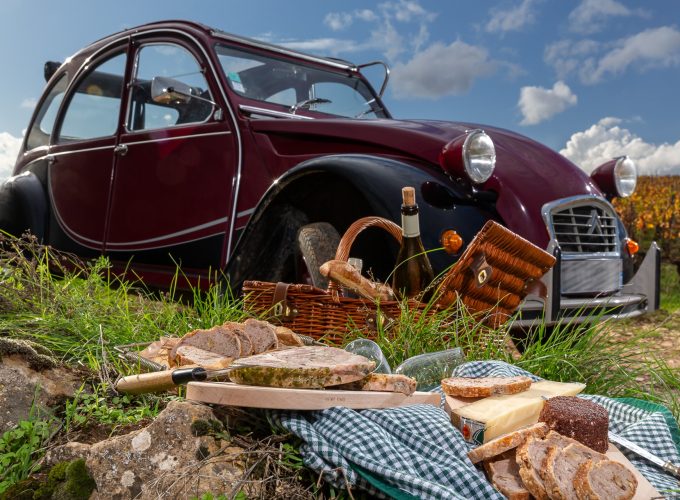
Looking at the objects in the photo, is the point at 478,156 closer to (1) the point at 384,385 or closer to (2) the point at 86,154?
(1) the point at 384,385

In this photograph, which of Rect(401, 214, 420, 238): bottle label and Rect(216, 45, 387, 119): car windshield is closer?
Rect(401, 214, 420, 238): bottle label

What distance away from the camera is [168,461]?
186 centimetres

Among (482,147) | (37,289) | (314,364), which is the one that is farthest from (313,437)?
(37,289)

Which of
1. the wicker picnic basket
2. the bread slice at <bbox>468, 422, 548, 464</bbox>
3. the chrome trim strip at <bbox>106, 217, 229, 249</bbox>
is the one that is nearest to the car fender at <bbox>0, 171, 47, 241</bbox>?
the chrome trim strip at <bbox>106, 217, 229, 249</bbox>

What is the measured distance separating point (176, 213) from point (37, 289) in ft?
4.14

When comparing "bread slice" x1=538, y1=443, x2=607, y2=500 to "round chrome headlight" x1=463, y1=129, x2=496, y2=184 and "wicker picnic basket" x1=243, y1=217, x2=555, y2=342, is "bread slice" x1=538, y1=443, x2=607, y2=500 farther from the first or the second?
"round chrome headlight" x1=463, y1=129, x2=496, y2=184

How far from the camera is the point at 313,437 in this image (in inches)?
71.6

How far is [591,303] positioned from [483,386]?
5.79 feet

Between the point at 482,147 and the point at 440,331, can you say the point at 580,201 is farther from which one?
the point at 440,331

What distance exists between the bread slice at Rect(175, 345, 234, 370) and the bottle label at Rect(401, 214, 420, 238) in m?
1.07

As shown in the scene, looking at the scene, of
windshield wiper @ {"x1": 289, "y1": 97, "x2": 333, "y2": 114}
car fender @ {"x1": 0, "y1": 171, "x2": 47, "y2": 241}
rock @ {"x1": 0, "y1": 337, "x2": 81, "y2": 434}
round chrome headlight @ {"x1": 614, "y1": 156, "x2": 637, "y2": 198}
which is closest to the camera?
rock @ {"x1": 0, "y1": 337, "x2": 81, "y2": 434}

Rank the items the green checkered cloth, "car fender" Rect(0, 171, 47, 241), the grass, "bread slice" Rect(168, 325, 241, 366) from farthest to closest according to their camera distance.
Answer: "car fender" Rect(0, 171, 47, 241), the grass, "bread slice" Rect(168, 325, 241, 366), the green checkered cloth

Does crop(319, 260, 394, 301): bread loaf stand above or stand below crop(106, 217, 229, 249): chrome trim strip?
above

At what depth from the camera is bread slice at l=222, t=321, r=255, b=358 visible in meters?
2.45
